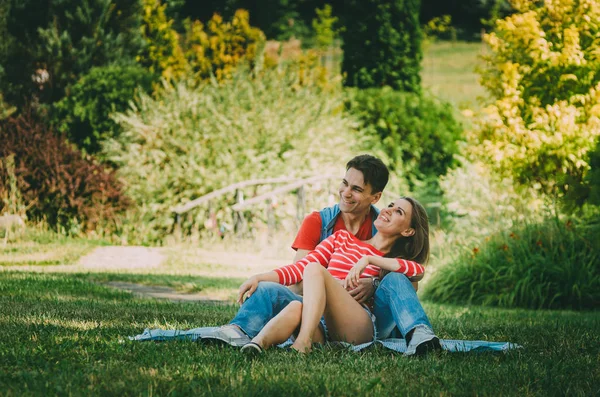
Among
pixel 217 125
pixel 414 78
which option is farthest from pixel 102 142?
pixel 414 78

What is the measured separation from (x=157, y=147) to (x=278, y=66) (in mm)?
3069

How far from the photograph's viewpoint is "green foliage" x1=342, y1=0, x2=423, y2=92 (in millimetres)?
18828

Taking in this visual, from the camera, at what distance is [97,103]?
642 inches

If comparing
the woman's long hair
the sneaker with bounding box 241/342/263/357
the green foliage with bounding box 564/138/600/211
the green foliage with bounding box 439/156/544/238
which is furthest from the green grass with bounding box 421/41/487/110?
the sneaker with bounding box 241/342/263/357

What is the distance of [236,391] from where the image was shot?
3.15 m

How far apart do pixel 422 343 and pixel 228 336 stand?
96 centimetres

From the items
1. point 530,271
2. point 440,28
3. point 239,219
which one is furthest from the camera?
point 440,28

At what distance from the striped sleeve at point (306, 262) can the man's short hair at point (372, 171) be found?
14.2 inches

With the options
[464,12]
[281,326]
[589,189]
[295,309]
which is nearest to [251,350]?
[281,326]

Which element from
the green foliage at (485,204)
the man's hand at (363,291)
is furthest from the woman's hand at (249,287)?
the green foliage at (485,204)

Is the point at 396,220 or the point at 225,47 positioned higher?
the point at 225,47

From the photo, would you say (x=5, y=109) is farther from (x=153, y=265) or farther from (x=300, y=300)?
(x=300, y=300)

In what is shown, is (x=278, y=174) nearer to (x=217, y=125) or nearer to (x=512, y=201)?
(x=217, y=125)

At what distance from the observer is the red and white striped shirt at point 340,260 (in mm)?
4492
